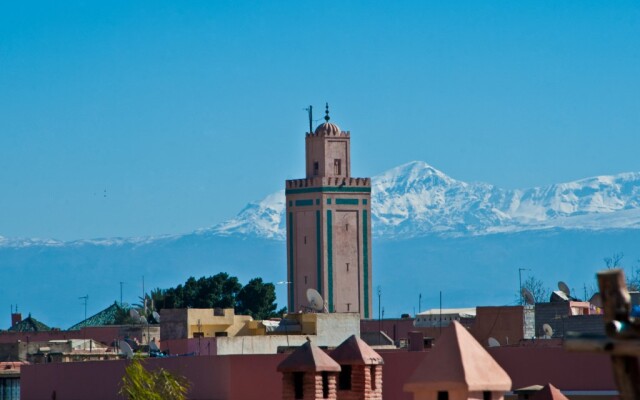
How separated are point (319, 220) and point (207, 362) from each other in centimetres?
4586

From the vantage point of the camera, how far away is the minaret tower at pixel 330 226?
3250 inches

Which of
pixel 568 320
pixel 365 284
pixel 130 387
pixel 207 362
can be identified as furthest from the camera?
pixel 365 284

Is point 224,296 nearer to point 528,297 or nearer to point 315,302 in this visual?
point 315,302

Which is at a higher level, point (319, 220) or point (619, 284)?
point (319, 220)

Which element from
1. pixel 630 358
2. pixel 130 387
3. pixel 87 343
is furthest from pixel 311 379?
pixel 87 343

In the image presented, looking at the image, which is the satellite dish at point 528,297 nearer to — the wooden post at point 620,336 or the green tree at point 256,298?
the green tree at point 256,298

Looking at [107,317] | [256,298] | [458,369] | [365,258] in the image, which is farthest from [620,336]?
[256,298]

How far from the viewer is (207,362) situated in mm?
37562

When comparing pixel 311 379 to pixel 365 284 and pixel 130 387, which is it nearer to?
pixel 130 387

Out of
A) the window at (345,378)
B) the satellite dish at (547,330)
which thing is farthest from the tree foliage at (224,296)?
the window at (345,378)

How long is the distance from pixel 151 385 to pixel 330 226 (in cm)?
5056

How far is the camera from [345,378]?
2786cm

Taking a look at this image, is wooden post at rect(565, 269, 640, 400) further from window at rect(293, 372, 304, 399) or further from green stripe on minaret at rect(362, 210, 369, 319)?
green stripe on minaret at rect(362, 210, 369, 319)

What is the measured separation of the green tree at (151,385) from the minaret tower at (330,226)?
46977 mm
